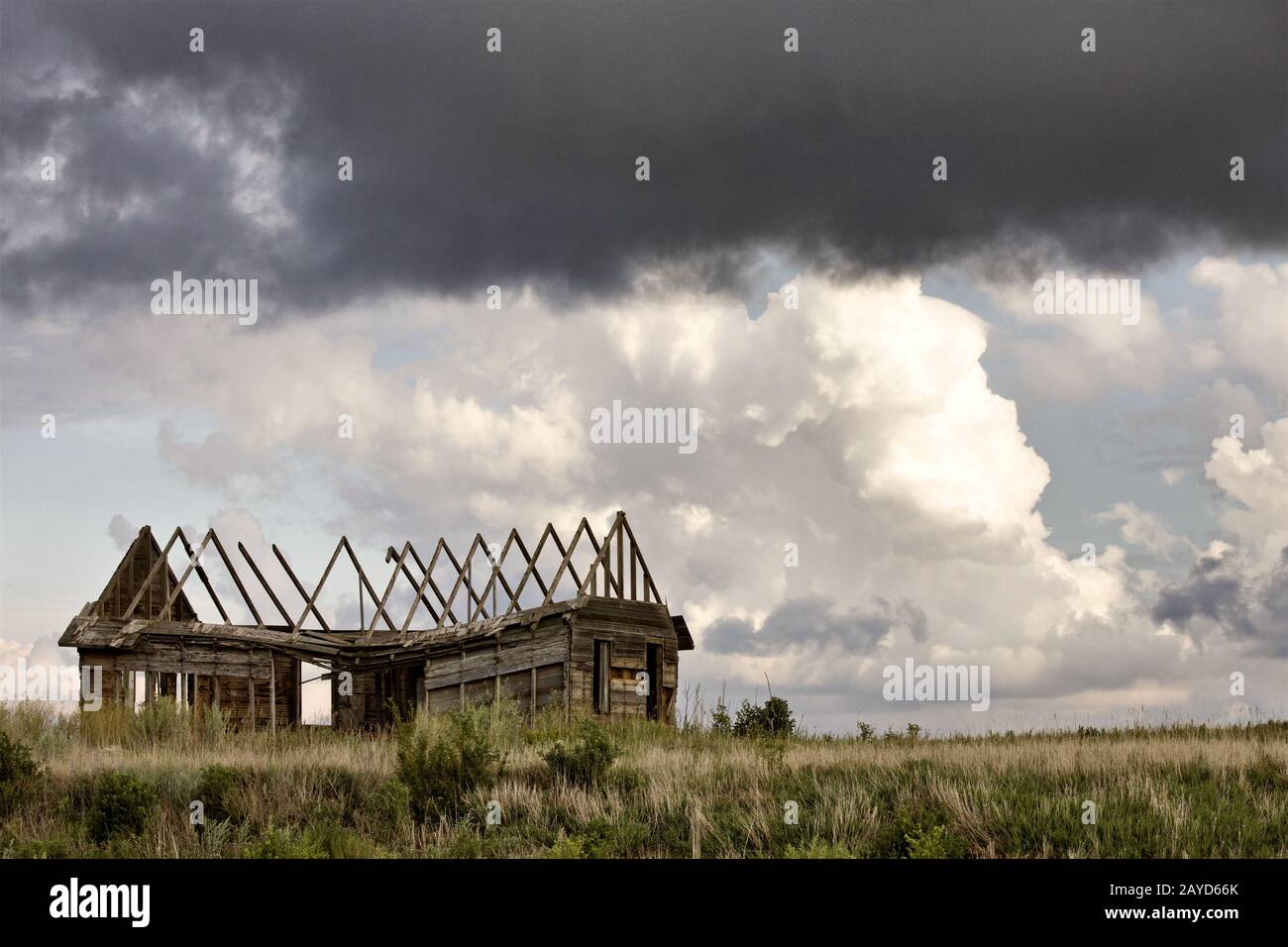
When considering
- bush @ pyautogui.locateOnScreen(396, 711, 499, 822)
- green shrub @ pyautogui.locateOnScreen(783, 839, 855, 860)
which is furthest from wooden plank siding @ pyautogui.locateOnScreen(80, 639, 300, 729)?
green shrub @ pyautogui.locateOnScreen(783, 839, 855, 860)

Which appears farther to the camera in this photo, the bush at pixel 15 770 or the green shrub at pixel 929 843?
the bush at pixel 15 770

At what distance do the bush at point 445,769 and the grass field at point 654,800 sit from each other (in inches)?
1.2

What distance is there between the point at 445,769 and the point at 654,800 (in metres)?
3.27

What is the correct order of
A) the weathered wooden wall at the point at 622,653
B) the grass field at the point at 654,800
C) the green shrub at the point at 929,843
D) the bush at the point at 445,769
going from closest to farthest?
the green shrub at the point at 929,843, the grass field at the point at 654,800, the bush at the point at 445,769, the weathered wooden wall at the point at 622,653

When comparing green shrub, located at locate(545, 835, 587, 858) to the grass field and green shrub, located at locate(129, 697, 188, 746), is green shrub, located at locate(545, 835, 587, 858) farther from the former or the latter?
green shrub, located at locate(129, 697, 188, 746)

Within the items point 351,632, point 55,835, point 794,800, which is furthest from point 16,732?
point 794,800

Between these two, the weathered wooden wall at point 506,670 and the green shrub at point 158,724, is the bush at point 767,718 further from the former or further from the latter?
the green shrub at point 158,724

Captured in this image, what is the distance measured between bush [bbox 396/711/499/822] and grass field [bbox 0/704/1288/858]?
0.10ft

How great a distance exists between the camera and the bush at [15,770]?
18125 mm

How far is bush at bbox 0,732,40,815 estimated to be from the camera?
Answer: 18125 mm

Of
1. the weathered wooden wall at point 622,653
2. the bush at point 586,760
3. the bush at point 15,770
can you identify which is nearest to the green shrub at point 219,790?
the bush at point 15,770
